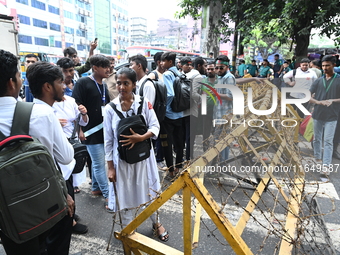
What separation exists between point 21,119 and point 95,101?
1.72 m

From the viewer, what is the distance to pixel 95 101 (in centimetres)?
307

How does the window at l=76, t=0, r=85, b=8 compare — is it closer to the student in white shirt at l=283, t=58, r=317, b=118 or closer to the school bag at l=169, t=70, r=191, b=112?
the student in white shirt at l=283, t=58, r=317, b=118

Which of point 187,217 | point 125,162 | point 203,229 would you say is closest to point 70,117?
point 125,162

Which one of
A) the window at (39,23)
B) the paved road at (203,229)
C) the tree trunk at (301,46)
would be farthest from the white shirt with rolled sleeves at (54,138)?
the window at (39,23)

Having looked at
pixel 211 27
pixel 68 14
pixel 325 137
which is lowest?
pixel 325 137

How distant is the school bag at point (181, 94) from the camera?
12.3ft

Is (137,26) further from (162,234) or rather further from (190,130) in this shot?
(162,234)

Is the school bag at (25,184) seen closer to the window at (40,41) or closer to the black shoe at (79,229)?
the black shoe at (79,229)

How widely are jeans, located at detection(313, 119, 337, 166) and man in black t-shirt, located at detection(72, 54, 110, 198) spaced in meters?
3.35

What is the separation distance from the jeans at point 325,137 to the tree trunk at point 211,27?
23.7 feet

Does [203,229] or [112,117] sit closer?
[112,117]

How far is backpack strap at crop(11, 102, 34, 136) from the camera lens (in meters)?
1.35

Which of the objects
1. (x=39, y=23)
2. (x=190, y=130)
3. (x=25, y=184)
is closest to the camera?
(x=25, y=184)

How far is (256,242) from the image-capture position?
257cm
